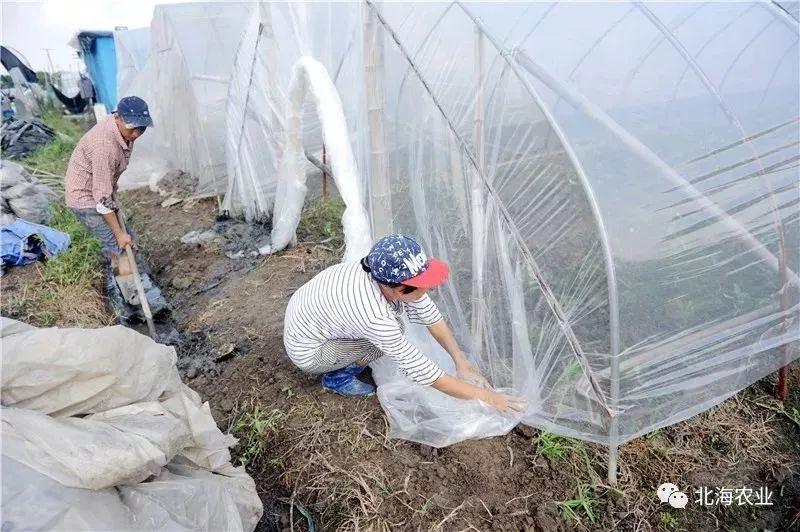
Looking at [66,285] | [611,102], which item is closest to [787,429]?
[611,102]

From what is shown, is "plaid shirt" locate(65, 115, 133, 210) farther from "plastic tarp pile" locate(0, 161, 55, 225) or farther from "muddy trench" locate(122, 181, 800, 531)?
"plastic tarp pile" locate(0, 161, 55, 225)

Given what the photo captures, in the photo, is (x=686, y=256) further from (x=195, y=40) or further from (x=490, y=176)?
(x=195, y=40)

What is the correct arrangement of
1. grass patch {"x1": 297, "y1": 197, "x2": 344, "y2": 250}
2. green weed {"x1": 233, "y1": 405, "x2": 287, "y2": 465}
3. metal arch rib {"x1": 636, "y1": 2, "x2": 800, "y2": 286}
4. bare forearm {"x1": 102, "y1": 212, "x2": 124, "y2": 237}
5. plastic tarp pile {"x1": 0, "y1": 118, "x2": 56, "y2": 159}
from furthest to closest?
plastic tarp pile {"x1": 0, "y1": 118, "x2": 56, "y2": 159}, grass patch {"x1": 297, "y1": 197, "x2": 344, "y2": 250}, bare forearm {"x1": 102, "y1": 212, "x2": 124, "y2": 237}, green weed {"x1": 233, "y1": 405, "x2": 287, "y2": 465}, metal arch rib {"x1": 636, "y1": 2, "x2": 800, "y2": 286}

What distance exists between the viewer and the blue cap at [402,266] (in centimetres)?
230

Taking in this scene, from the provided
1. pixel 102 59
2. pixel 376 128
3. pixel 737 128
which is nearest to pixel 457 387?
pixel 376 128

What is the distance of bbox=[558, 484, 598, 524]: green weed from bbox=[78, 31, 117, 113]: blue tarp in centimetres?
1624

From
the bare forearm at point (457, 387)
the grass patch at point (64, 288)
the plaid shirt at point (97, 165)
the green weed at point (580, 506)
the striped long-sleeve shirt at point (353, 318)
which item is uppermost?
the plaid shirt at point (97, 165)

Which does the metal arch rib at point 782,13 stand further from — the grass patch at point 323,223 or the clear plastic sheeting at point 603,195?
the grass patch at point 323,223

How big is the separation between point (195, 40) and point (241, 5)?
105 cm

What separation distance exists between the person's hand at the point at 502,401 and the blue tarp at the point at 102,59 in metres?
15.8

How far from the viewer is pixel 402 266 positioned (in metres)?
2.30

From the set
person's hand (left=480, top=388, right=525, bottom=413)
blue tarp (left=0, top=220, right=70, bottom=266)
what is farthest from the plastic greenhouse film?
blue tarp (left=0, top=220, right=70, bottom=266)

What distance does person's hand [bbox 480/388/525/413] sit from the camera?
8.55 feet

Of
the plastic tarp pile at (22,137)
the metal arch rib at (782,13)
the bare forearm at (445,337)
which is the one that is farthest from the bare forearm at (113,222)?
the plastic tarp pile at (22,137)
